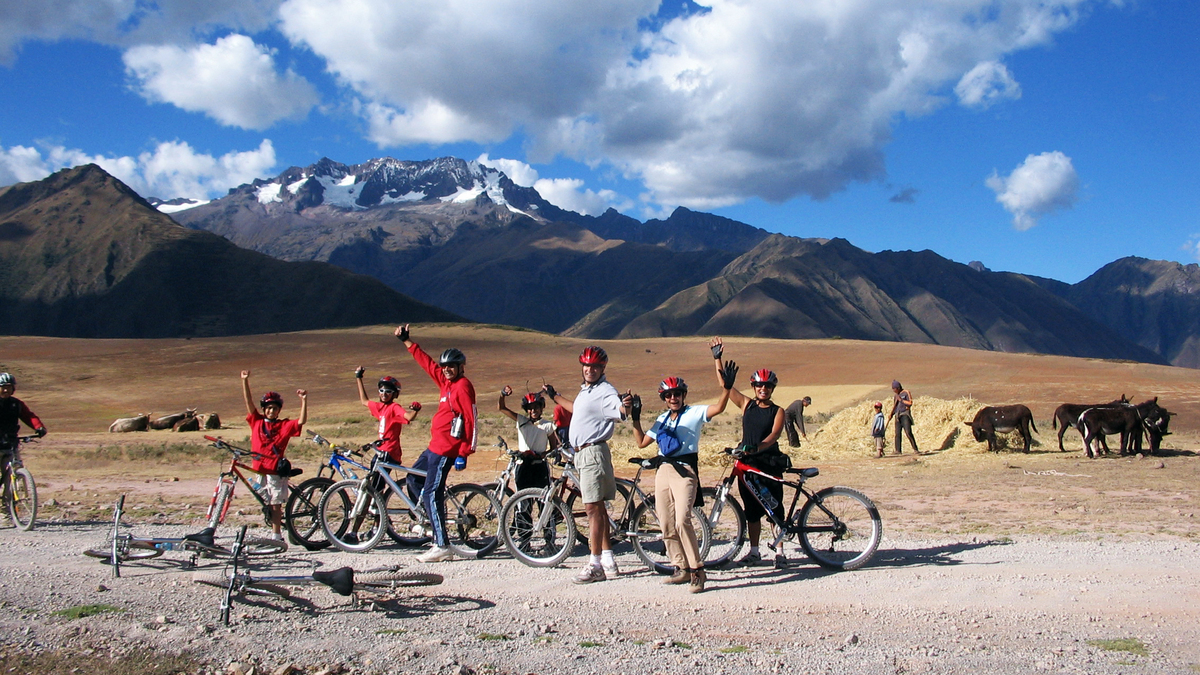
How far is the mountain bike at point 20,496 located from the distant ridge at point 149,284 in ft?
457

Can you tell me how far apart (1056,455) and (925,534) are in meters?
11.1

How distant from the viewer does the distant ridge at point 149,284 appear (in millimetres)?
148375

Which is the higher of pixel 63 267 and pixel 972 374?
pixel 63 267

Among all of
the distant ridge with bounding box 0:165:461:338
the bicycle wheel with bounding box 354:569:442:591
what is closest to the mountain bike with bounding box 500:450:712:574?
the bicycle wheel with bounding box 354:569:442:591

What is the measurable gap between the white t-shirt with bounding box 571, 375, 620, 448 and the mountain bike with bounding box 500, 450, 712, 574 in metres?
0.65

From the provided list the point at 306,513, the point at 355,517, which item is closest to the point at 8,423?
the point at 306,513

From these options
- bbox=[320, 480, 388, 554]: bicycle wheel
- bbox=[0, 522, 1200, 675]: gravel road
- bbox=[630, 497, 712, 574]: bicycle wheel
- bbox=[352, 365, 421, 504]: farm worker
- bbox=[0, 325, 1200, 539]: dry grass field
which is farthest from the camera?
bbox=[0, 325, 1200, 539]: dry grass field

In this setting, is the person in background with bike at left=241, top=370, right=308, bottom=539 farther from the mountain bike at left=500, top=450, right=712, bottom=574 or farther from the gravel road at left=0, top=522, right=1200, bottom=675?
the mountain bike at left=500, top=450, right=712, bottom=574

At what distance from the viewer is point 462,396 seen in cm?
738


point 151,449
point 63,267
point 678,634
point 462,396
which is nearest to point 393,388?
point 462,396

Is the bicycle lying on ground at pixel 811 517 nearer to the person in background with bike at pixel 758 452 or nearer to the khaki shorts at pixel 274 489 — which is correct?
the person in background with bike at pixel 758 452

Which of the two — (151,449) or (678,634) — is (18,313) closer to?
(151,449)

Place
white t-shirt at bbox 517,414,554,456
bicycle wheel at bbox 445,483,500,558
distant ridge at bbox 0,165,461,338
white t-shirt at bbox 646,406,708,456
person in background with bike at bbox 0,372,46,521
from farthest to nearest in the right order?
1. distant ridge at bbox 0,165,461,338
2. person in background with bike at bbox 0,372,46,521
3. white t-shirt at bbox 517,414,554,456
4. bicycle wheel at bbox 445,483,500,558
5. white t-shirt at bbox 646,406,708,456

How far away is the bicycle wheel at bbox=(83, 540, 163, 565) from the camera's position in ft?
21.4
